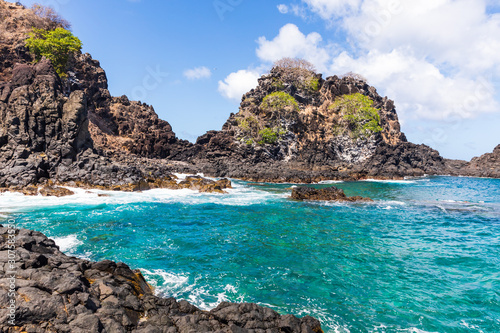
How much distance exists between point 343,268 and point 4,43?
7382 cm

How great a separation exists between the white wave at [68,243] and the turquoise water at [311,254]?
49mm

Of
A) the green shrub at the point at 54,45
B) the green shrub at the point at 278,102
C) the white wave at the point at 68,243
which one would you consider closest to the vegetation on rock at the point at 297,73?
the green shrub at the point at 278,102

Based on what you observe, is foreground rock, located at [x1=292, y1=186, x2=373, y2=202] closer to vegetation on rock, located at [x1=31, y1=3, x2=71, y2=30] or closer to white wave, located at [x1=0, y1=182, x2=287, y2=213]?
white wave, located at [x1=0, y1=182, x2=287, y2=213]

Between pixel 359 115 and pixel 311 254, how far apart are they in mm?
64642

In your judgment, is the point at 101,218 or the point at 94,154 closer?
the point at 101,218

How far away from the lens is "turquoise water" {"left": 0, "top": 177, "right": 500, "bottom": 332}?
8.87 metres

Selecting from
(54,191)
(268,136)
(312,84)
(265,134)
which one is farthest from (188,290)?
(312,84)

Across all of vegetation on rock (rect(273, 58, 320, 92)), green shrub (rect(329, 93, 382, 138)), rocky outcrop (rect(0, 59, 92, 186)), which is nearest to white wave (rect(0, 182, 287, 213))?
rocky outcrop (rect(0, 59, 92, 186))

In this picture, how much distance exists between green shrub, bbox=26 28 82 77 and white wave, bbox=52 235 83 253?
54.5 m

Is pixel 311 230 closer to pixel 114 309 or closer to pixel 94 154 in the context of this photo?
pixel 114 309

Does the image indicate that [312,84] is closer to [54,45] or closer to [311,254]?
[54,45]

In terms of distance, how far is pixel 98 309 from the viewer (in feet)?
22.0

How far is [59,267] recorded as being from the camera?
8.35m

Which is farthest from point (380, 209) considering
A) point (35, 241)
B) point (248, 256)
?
point (35, 241)
